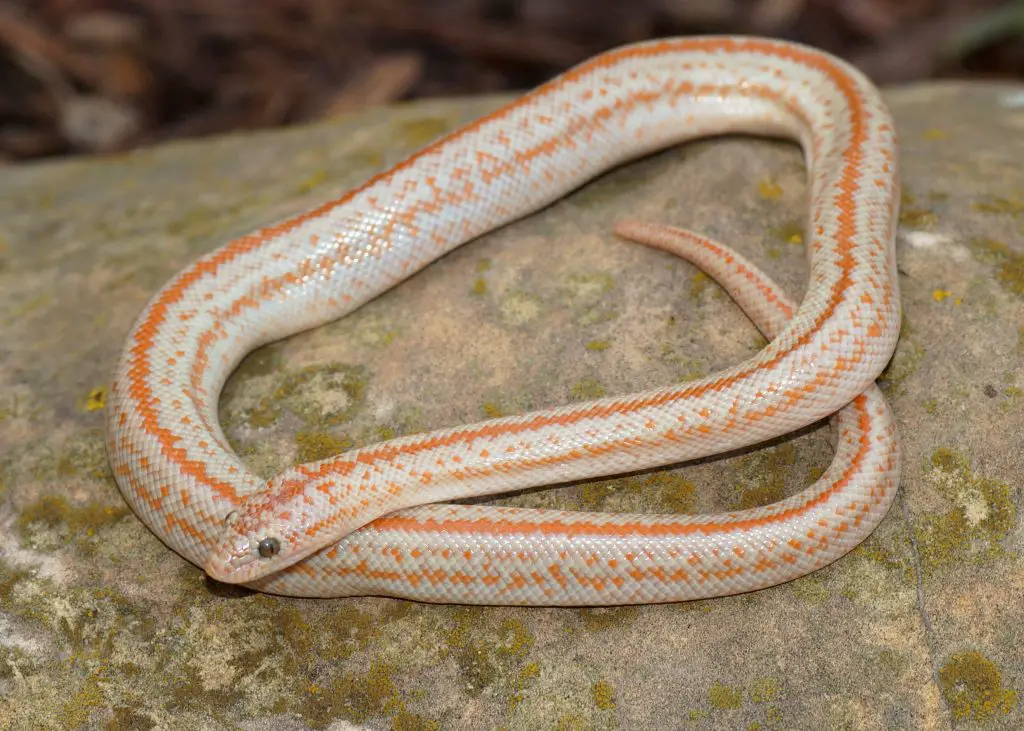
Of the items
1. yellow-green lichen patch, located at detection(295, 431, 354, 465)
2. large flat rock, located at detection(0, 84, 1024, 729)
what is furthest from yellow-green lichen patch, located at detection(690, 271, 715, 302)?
yellow-green lichen patch, located at detection(295, 431, 354, 465)

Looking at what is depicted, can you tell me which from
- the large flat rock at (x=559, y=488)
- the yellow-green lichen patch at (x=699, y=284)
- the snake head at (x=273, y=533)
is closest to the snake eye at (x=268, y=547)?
the snake head at (x=273, y=533)

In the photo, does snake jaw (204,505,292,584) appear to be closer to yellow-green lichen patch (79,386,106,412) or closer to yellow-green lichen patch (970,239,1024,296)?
yellow-green lichen patch (79,386,106,412)

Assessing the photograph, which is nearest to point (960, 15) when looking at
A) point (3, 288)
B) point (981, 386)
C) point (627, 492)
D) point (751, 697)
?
point (981, 386)

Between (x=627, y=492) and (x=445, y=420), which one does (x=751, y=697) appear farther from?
(x=445, y=420)

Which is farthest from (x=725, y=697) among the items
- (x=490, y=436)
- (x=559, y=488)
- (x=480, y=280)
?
(x=480, y=280)

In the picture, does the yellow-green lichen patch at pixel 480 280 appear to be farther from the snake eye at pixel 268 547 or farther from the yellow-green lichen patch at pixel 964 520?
the yellow-green lichen patch at pixel 964 520

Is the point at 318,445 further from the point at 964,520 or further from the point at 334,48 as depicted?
the point at 334,48
